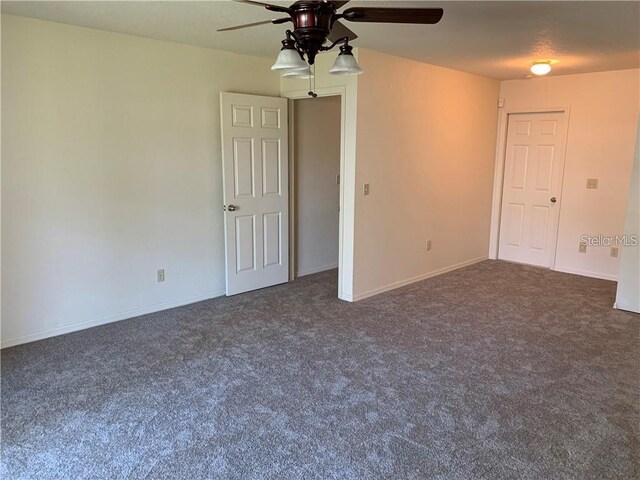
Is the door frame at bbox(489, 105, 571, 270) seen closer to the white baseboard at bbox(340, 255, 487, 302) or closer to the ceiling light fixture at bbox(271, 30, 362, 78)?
the white baseboard at bbox(340, 255, 487, 302)

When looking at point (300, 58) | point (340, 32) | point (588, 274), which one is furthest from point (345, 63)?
point (588, 274)

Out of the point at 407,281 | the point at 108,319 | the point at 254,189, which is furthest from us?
the point at 407,281

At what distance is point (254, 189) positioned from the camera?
15.5ft

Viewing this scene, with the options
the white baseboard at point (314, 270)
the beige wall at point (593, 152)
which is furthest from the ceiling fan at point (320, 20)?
the beige wall at point (593, 152)

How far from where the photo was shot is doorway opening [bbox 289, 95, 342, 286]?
5.25m

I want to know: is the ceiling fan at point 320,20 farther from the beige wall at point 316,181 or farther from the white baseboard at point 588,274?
the white baseboard at point 588,274

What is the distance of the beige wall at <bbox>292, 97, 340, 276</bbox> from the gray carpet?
4.05 feet

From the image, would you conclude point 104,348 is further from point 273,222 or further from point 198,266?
point 273,222

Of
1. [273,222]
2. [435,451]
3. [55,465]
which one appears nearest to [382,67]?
[273,222]

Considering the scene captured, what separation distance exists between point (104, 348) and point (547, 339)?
344 cm

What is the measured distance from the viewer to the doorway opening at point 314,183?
17.2 ft

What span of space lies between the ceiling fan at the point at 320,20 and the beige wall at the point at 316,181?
2.81m

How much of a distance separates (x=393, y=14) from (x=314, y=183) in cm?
337

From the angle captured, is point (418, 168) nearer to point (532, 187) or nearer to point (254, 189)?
point (254, 189)
